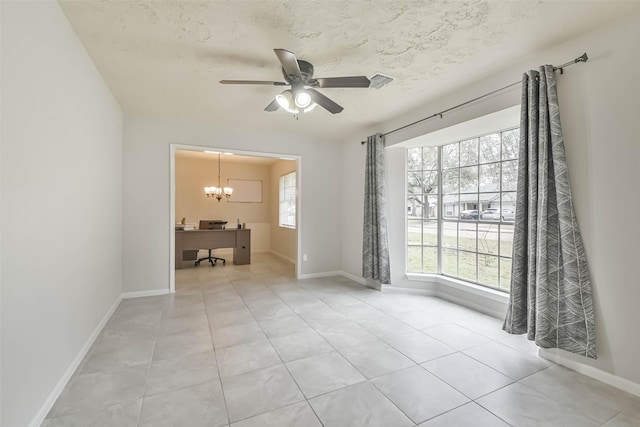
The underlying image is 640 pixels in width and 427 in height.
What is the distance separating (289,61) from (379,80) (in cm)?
120

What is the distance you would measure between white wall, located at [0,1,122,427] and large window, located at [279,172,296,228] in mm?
4488

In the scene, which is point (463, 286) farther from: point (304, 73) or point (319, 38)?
point (319, 38)

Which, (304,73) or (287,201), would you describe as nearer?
(304,73)

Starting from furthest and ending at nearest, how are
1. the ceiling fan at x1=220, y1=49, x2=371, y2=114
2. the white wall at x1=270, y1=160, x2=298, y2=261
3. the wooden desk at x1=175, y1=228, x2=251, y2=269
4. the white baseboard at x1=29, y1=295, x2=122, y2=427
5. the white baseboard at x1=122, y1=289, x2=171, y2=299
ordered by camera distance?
1. the white wall at x1=270, y1=160, x2=298, y2=261
2. the wooden desk at x1=175, y1=228, x2=251, y2=269
3. the white baseboard at x1=122, y1=289, x2=171, y2=299
4. the ceiling fan at x1=220, y1=49, x2=371, y2=114
5. the white baseboard at x1=29, y1=295, x2=122, y2=427

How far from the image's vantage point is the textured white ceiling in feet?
6.00

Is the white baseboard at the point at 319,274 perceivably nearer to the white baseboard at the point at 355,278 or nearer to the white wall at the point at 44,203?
the white baseboard at the point at 355,278

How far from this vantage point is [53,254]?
174cm

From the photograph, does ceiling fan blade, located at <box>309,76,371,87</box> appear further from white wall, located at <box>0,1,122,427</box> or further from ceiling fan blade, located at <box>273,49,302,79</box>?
white wall, located at <box>0,1,122,427</box>

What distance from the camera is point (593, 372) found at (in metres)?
1.99

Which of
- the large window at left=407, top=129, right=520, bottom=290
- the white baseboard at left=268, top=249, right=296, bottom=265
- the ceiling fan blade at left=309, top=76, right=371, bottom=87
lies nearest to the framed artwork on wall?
the white baseboard at left=268, top=249, right=296, bottom=265

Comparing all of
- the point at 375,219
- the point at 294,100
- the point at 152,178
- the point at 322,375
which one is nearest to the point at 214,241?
the point at 152,178

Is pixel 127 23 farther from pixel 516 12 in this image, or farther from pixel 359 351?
pixel 359 351

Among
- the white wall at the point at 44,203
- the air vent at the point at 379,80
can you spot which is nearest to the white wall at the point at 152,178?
the white wall at the point at 44,203

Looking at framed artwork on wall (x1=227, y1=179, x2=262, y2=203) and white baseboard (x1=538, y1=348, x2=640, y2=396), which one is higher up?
framed artwork on wall (x1=227, y1=179, x2=262, y2=203)
